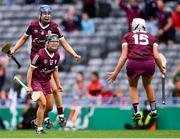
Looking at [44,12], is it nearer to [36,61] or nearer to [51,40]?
[51,40]

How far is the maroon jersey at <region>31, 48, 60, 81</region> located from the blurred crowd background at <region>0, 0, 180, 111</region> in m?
4.90

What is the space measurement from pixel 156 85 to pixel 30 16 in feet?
21.1

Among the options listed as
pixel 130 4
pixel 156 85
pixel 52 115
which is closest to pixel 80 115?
pixel 52 115

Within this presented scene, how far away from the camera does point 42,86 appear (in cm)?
2200

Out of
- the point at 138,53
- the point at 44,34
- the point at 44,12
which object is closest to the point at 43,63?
the point at 44,34

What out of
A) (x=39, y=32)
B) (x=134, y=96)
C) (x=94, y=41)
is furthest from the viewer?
(x=94, y=41)

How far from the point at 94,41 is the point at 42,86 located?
9.13 metres

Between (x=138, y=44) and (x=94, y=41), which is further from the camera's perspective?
(x=94, y=41)

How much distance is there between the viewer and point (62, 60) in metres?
30.7

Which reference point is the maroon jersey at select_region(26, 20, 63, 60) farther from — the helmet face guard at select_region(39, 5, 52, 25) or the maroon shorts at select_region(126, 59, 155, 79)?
the maroon shorts at select_region(126, 59, 155, 79)

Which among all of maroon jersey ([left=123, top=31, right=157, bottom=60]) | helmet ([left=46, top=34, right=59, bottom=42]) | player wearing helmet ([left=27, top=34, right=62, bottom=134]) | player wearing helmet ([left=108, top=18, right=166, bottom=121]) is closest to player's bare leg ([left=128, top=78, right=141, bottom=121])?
player wearing helmet ([left=108, top=18, right=166, bottom=121])

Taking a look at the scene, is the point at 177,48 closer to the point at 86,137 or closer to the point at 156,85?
the point at 156,85

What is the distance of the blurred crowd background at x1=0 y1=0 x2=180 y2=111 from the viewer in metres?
28.0

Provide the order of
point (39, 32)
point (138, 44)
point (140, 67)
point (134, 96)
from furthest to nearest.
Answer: point (39, 32) → point (134, 96) → point (140, 67) → point (138, 44)
